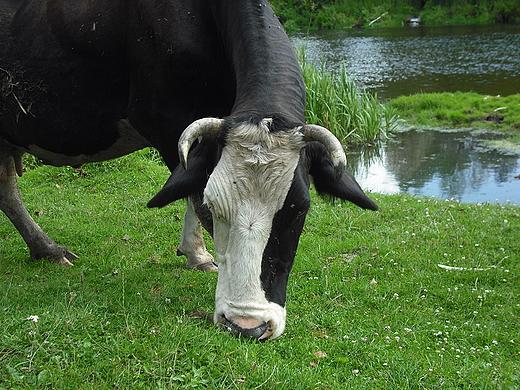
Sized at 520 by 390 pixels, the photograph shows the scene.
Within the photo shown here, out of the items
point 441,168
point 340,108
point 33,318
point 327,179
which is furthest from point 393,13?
point 33,318

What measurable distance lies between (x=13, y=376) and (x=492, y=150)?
13.2 metres

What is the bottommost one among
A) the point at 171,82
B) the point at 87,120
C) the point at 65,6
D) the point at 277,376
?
the point at 277,376

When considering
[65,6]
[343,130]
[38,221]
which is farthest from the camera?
[343,130]

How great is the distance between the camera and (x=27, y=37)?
5.62 metres

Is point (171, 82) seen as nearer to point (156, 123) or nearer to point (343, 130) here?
point (156, 123)

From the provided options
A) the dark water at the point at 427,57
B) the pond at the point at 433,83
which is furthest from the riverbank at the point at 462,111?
the dark water at the point at 427,57

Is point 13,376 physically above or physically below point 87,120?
below

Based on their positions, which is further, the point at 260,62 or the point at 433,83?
the point at 433,83

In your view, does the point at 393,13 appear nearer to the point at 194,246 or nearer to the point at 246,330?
the point at 194,246

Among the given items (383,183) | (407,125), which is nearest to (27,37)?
(383,183)

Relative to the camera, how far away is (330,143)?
3748 millimetres

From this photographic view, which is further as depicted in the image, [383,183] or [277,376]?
[383,183]

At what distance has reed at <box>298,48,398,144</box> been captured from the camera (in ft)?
44.6

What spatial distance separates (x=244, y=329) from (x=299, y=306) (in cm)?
132
